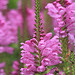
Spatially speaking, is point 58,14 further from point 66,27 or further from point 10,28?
point 10,28

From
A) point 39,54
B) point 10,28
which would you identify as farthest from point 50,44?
point 10,28

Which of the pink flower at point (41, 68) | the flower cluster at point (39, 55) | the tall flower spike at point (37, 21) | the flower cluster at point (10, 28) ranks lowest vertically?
the pink flower at point (41, 68)

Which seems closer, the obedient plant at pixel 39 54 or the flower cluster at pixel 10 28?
the obedient plant at pixel 39 54

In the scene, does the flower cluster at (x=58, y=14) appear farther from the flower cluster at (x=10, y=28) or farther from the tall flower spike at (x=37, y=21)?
the flower cluster at (x=10, y=28)

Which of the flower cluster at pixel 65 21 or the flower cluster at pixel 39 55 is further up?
the flower cluster at pixel 65 21

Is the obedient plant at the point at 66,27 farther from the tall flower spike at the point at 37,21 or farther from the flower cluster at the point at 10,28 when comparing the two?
the flower cluster at the point at 10,28

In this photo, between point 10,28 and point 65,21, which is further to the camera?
point 10,28

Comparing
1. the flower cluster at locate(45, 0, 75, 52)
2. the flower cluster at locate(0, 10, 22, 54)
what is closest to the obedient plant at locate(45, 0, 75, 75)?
the flower cluster at locate(45, 0, 75, 52)

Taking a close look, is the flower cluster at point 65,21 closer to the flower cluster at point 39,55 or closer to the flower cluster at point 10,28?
the flower cluster at point 39,55

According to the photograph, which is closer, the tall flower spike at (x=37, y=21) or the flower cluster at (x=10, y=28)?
the tall flower spike at (x=37, y=21)

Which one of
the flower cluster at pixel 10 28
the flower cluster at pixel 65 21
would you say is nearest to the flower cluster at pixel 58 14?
the flower cluster at pixel 65 21

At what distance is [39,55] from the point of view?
32cm

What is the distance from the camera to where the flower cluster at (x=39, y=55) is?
0.31 m

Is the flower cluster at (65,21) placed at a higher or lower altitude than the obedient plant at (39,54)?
higher
